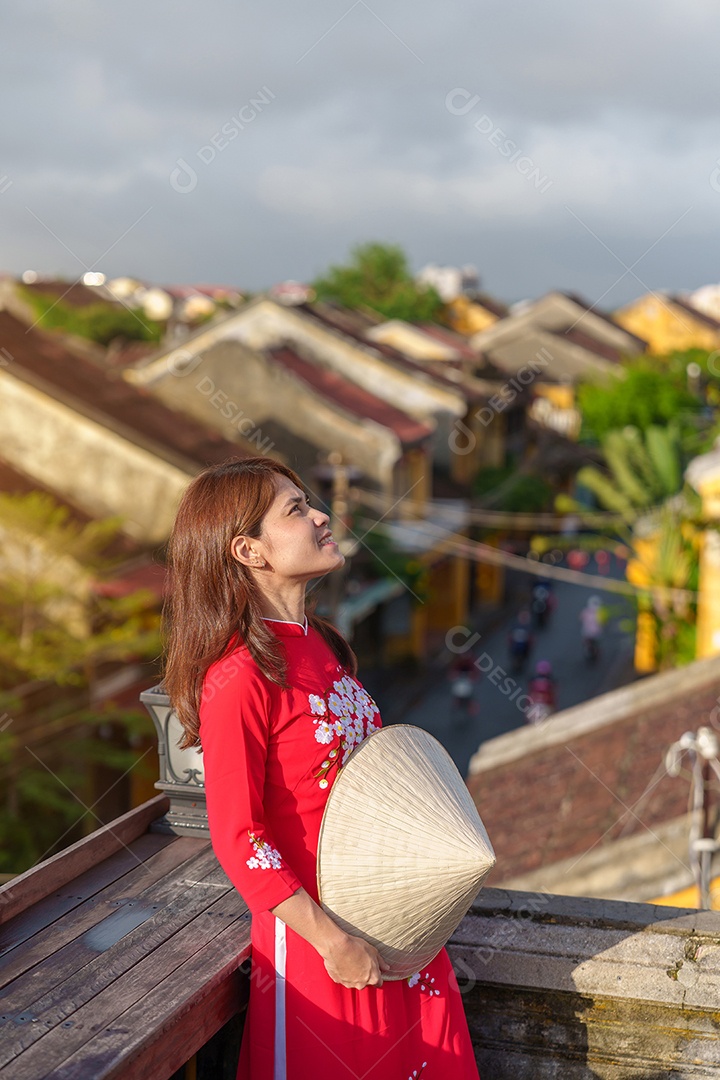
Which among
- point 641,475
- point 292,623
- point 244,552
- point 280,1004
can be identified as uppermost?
point 641,475

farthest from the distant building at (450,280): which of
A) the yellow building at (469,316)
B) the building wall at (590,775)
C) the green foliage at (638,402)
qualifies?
the building wall at (590,775)

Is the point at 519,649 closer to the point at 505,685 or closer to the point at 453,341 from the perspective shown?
the point at 505,685

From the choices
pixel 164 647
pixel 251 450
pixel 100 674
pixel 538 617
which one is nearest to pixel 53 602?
pixel 100 674

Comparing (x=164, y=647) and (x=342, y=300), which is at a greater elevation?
(x=342, y=300)

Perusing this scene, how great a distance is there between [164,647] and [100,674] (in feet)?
38.4

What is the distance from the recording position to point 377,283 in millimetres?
51406

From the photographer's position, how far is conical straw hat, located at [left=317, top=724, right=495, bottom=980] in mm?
2148

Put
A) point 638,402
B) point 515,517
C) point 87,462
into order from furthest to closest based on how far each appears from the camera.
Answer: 1. point 638,402
2. point 515,517
3. point 87,462

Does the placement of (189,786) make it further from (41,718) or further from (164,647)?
(41,718)

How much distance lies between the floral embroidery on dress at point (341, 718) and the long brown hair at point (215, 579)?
0.41 feet

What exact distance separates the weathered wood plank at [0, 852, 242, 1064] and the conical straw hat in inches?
18.0

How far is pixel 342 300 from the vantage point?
51125 millimetres

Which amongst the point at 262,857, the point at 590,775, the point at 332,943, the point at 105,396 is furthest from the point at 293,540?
the point at 105,396

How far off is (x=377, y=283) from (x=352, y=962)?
51.0 meters
